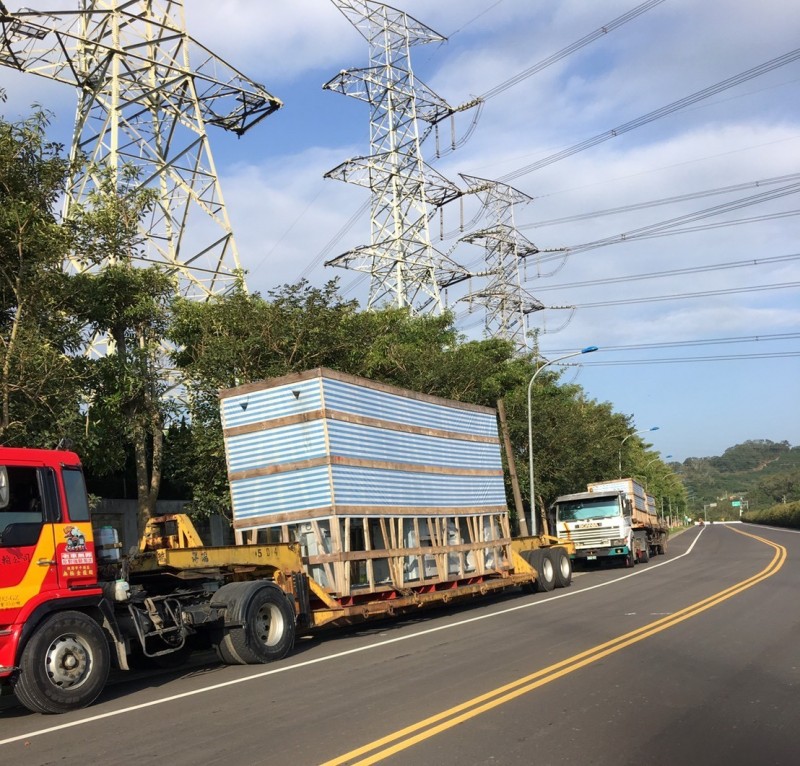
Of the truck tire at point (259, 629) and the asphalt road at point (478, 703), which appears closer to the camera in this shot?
the asphalt road at point (478, 703)

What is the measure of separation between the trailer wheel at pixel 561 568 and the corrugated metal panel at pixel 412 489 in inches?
139

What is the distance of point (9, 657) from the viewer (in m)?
7.91

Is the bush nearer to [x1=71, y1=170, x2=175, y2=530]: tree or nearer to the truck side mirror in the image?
[x1=71, y1=170, x2=175, y2=530]: tree

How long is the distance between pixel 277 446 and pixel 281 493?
0.76m

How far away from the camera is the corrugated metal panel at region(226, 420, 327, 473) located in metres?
12.9

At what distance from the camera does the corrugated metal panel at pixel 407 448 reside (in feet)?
43.5

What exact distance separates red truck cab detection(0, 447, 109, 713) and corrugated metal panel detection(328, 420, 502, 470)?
15.5ft

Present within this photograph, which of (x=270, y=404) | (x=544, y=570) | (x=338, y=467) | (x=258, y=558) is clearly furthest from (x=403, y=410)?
(x=544, y=570)

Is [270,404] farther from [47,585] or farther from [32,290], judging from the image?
[47,585]

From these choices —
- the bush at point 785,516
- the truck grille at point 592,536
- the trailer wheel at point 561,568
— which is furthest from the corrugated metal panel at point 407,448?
the bush at point 785,516

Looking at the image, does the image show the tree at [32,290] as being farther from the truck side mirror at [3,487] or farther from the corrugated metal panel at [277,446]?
the truck side mirror at [3,487]

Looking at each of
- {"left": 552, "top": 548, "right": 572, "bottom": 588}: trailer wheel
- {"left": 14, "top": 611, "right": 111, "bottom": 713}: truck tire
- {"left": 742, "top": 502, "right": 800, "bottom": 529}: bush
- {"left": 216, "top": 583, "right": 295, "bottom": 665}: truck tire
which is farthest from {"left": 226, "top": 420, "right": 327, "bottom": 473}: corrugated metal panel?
{"left": 742, "top": 502, "right": 800, "bottom": 529}: bush

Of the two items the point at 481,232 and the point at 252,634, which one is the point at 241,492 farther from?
the point at 481,232

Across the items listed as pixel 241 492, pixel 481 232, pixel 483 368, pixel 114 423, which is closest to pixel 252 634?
pixel 241 492
